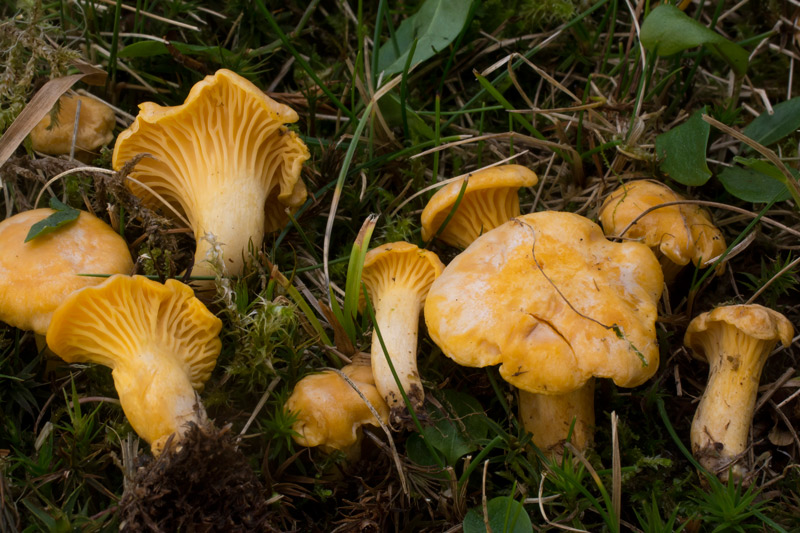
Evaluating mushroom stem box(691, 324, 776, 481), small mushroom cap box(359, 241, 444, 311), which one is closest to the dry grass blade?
small mushroom cap box(359, 241, 444, 311)

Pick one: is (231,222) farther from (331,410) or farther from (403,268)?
(331,410)

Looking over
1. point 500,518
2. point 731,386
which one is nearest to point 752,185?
point 731,386

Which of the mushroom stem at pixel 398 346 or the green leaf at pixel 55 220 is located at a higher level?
the green leaf at pixel 55 220

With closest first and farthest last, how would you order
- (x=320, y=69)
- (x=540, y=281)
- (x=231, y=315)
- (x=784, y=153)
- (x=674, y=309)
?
(x=540, y=281) < (x=231, y=315) < (x=674, y=309) < (x=784, y=153) < (x=320, y=69)

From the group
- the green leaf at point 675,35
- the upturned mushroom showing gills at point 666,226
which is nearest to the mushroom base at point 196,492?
the upturned mushroom showing gills at point 666,226

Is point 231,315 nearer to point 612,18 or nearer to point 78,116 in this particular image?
point 78,116

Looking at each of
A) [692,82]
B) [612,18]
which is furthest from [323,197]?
[692,82]

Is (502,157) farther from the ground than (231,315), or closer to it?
farther from the ground

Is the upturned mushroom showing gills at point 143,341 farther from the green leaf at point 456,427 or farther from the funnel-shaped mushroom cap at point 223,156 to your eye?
the green leaf at point 456,427
